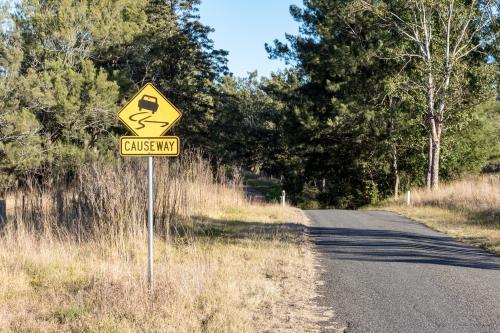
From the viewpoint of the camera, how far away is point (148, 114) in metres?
6.88

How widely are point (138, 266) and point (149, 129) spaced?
243 centimetres

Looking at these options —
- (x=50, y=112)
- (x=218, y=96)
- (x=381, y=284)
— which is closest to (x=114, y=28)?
(x=50, y=112)

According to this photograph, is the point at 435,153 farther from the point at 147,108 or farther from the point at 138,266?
the point at 147,108

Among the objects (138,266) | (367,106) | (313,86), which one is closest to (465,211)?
(367,106)

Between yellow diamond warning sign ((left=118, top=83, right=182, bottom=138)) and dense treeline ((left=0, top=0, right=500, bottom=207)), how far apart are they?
59.4ft

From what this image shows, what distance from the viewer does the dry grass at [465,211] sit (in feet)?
44.5

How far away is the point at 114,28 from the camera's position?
3130 centimetres

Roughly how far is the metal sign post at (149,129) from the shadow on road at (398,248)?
190 inches

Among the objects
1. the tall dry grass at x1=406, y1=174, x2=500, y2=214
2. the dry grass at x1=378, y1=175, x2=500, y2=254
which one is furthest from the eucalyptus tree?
the dry grass at x1=378, y1=175, x2=500, y2=254

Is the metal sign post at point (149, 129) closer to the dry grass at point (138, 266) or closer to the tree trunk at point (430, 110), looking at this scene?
the dry grass at point (138, 266)

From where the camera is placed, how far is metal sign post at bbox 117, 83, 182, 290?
22.1 feet

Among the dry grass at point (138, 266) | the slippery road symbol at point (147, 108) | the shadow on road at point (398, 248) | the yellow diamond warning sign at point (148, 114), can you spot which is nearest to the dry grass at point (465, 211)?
the shadow on road at point (398, 248)

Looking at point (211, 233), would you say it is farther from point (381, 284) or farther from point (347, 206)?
point (347, 206)

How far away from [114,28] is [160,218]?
22965 mm
